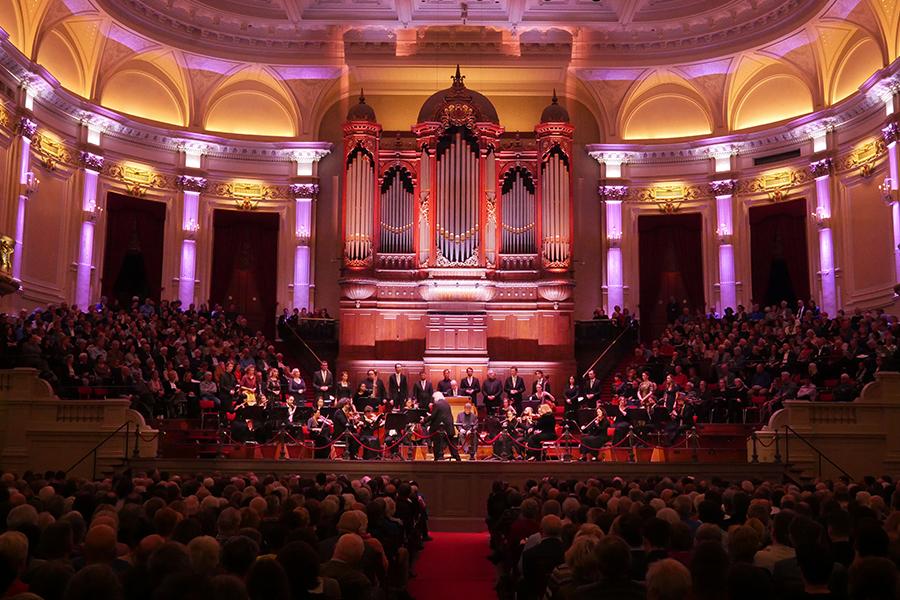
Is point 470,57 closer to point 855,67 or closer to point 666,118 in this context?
point 666,118

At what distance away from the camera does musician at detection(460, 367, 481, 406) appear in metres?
19.2

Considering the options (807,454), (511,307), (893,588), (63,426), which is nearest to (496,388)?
(511,307)

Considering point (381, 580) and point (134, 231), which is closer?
point (381, 580)

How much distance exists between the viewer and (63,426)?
48.3 feet

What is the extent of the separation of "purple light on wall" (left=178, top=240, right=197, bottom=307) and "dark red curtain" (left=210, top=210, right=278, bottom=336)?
57cm

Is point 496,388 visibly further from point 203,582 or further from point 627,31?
point 203,582

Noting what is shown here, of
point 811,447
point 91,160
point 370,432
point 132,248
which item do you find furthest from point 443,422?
point 91,160

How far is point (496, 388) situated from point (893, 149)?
383 inches

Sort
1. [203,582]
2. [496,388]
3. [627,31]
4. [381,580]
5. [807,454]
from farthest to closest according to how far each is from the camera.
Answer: [627,31] < [496,388] < [807,454] < [381,580] < [203,582]

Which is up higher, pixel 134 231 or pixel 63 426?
A: pixel 134 231

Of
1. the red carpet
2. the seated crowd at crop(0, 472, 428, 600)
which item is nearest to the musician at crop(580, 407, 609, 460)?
the red carpet

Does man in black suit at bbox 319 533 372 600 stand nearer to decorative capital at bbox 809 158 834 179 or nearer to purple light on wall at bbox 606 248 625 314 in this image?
purple light on wall at bbox 606 248 625 314

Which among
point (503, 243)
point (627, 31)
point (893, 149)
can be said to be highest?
point (627, 31)

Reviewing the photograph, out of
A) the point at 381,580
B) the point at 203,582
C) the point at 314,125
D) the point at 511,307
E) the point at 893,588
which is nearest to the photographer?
the point at 203,582
